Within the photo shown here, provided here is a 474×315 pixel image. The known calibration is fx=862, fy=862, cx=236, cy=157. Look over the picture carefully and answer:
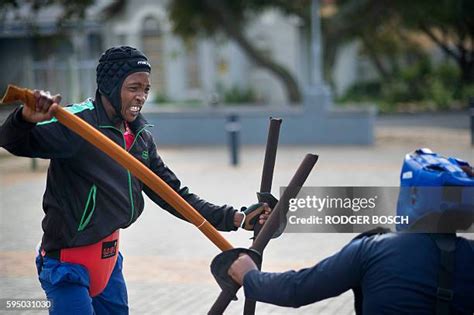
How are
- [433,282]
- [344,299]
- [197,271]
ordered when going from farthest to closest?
[197,271] < [344,299] < [433,282]

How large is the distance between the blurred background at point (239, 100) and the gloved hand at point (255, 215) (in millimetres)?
2621

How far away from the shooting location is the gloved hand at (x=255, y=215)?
141 inches

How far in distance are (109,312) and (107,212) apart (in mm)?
515

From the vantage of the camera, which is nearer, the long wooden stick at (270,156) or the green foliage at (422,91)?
the long wooden stick at (270,156)

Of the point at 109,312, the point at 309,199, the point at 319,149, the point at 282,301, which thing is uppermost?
the point at 309,199

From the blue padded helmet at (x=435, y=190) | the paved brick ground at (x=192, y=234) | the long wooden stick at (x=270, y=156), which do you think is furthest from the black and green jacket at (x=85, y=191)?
the paved brick ground at (x=192, y=234)

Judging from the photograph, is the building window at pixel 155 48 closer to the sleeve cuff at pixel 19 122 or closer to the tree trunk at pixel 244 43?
the tree trunk at pixel 244 43

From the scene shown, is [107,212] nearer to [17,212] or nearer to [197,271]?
[197,271]

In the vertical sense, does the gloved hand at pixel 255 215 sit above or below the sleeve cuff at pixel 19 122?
below

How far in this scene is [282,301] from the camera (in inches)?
114

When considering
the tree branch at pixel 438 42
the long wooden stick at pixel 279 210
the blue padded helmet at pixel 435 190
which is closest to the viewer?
the blue padded helmet at pixel 435 190

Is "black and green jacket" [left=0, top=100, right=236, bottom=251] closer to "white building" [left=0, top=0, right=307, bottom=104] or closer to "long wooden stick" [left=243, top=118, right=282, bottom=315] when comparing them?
"long wooden stick" [left=243, top=118, right=282, bottom=315]

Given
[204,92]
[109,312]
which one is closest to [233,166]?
[109,312]

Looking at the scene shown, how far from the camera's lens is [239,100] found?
101ft
